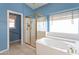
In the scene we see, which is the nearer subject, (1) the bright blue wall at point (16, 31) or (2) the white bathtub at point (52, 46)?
(2) the white bathtub at point (52, 46)

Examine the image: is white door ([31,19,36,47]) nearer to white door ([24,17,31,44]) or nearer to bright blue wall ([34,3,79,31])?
white door ([24,17,31,44])

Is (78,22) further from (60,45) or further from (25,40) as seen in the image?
(25,40)

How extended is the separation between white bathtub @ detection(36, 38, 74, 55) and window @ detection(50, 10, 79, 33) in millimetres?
177

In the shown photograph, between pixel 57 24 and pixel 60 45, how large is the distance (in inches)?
13.2

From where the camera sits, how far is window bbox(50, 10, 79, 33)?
1.38 meters

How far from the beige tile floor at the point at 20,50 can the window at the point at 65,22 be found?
46 centimetres

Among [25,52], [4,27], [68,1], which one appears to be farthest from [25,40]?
[68,1]

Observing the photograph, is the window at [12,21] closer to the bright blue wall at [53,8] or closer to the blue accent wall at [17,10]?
the blue accent wall at [17,10]

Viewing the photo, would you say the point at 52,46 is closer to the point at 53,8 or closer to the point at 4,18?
the point at 53,8

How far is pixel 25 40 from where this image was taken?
5.15ft

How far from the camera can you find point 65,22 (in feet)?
4.73

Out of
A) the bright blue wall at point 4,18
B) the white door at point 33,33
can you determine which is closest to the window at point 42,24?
the white door at point 33,33

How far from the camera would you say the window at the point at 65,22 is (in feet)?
4.53

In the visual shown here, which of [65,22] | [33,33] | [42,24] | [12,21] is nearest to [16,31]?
[12,21]
